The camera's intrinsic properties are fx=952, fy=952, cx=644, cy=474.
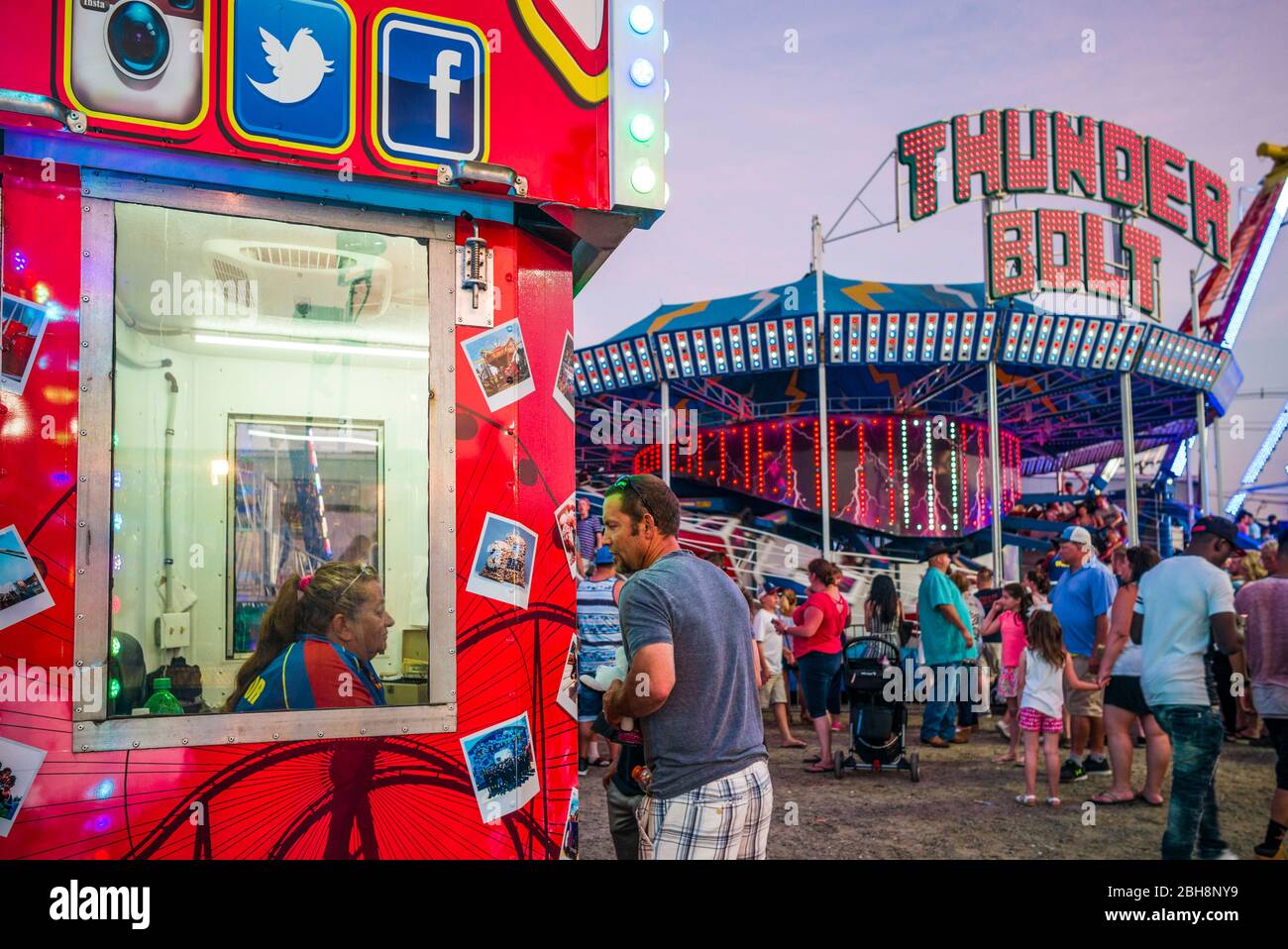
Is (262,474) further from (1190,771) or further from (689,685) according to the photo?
(1190,771)

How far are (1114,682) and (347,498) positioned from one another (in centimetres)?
569

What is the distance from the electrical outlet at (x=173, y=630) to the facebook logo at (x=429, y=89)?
181cm

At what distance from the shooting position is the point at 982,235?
18.5 metres

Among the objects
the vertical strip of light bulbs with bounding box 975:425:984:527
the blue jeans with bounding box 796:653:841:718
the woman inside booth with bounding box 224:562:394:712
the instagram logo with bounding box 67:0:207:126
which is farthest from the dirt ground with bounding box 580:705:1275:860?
the vertical strip of light bulbs with bounding box 975:425:984:527

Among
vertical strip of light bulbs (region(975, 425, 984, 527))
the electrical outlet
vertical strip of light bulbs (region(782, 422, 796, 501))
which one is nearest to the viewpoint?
the electrical outlet

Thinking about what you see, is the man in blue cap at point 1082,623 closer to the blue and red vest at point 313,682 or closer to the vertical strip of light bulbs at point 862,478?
the blue and red vest at point 313,682

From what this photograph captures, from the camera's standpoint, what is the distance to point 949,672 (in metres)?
9.37

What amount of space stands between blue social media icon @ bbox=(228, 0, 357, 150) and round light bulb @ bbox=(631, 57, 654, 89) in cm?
97

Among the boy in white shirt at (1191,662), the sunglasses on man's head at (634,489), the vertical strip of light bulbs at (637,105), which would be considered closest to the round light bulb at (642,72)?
the vertical strip of light bulbs at (637,105)

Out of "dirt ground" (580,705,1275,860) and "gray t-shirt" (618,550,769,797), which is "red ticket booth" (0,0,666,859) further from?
"dirt ground" (580,705,1275,860)

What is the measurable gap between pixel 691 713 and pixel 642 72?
2259mm

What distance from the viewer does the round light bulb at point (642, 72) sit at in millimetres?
3418

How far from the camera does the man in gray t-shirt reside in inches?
101
